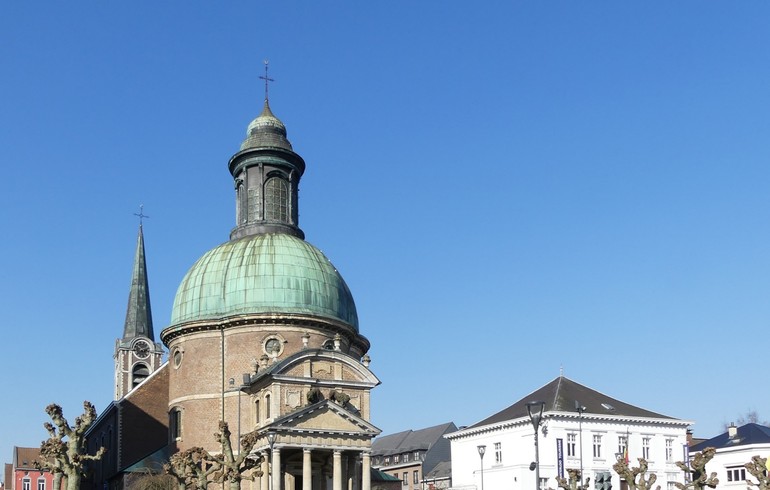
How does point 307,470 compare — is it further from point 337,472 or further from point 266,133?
point 266,133

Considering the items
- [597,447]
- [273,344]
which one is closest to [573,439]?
[597,447]

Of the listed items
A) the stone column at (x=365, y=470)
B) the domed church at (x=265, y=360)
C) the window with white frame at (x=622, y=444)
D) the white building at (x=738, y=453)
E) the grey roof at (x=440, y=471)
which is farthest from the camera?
the grey roof at (x=440, y=471)

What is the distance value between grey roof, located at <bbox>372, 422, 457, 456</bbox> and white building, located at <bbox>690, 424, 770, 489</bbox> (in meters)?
31.7

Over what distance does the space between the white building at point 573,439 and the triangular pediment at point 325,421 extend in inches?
784

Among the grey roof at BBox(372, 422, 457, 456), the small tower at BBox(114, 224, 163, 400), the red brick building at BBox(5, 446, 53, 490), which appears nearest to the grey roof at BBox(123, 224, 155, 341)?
the small tower at BBox(114, 224, 163, 400)

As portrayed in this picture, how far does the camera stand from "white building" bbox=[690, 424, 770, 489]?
83062 millimetres

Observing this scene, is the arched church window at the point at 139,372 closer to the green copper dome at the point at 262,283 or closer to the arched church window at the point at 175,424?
the arched church window at the point at 175,424

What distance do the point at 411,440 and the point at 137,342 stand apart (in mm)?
32820

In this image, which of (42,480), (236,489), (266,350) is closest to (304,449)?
(266,350)

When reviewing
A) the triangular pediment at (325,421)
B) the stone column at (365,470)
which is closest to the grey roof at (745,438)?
the stone column at (365,470)

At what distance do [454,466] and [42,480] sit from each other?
58432mm

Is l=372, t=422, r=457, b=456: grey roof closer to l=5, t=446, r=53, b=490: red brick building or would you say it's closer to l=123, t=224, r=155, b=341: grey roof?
l=123, t=224, r=155, b=341: grey roof

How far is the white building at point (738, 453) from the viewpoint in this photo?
83.1m

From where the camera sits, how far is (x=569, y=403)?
7625 cm
